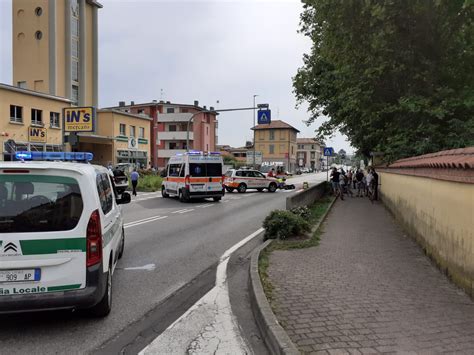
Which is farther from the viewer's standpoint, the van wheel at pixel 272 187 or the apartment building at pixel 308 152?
the apartment building at pixel 308 152

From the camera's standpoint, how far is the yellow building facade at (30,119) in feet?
108

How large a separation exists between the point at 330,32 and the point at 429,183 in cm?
756

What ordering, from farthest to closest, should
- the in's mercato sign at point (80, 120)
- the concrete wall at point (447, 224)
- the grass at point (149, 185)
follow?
the grass at point (149, 185)
the in's mercato sign at point (80, 120)
the concrete wall at point (447, 224)

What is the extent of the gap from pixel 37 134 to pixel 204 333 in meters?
35.7

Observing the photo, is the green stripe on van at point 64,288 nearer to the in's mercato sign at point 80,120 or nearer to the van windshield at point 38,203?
the van windshield at point 38,203

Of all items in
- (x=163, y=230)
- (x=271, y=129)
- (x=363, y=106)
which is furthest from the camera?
(x=271, y=129)

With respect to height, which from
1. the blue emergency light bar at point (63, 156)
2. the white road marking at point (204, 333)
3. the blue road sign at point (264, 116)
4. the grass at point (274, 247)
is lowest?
the white road marking at point (204, 333)

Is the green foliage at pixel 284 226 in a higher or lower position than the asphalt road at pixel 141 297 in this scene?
higher

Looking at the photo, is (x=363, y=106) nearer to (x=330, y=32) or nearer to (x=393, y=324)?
(x=330, y=32)

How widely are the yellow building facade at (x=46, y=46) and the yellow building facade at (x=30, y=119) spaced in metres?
9.63

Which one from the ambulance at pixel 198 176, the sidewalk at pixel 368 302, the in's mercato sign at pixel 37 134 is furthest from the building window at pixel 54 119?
the sidewalk at pixel 368 302

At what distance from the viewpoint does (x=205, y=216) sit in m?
15.7

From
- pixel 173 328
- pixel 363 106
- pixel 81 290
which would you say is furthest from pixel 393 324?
pixel 363 106

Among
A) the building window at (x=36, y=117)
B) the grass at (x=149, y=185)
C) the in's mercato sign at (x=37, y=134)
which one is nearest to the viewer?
the grass at (x=149, y=185)
